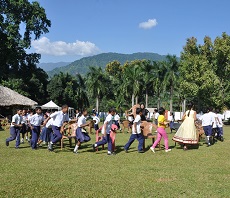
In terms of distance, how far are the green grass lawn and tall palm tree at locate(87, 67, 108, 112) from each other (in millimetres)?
40367

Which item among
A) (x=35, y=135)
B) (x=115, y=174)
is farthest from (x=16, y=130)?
(x=115, y=174)

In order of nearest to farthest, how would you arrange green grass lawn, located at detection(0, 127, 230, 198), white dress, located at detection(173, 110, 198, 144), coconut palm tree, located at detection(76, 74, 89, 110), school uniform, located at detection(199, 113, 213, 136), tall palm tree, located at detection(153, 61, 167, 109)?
green grass lawn, located at detection(0, 127, 230, 198) < white dress, located at detection(173, 110, 198, 144) < school uniform, located at detection(199, 113, 213, 136) < tall palm tree, located at detection(153, 61, 167, 109) < coconut palm tree, located at detection(76, 74, 89, 110)

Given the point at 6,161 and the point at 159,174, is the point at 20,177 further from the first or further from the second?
the point at 159,174

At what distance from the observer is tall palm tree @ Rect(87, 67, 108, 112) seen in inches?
2031

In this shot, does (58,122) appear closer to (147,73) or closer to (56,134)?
(56,134)

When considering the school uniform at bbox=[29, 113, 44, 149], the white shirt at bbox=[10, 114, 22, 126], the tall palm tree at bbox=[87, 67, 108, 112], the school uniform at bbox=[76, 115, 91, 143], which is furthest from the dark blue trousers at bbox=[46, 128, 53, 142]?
the tall palm tree at bbox=[87, 67, 108, 112]

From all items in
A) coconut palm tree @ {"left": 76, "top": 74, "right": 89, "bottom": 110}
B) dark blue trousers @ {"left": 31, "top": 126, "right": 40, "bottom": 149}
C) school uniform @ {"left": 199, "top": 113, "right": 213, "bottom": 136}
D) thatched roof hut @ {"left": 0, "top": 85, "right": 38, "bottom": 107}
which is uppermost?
coconut palm tree @ {"left": 76, "top": 74, "right": 89, "bottom": 110}

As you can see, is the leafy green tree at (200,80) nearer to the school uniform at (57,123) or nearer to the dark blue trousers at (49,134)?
the dark blue trousers at (49,134)

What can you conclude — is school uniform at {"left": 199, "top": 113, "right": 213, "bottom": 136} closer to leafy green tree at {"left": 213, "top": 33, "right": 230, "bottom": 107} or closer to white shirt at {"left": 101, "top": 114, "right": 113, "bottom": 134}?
white shirt at {"left": 101, "top": 114, "right": 113, "bottom": 134}

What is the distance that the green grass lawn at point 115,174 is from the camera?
6348 mm

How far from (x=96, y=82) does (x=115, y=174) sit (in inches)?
1736

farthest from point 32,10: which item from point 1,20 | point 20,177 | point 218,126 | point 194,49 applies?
point 20,177

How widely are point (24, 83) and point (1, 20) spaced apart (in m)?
9.03

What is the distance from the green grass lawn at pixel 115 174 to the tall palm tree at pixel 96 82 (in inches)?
1589
